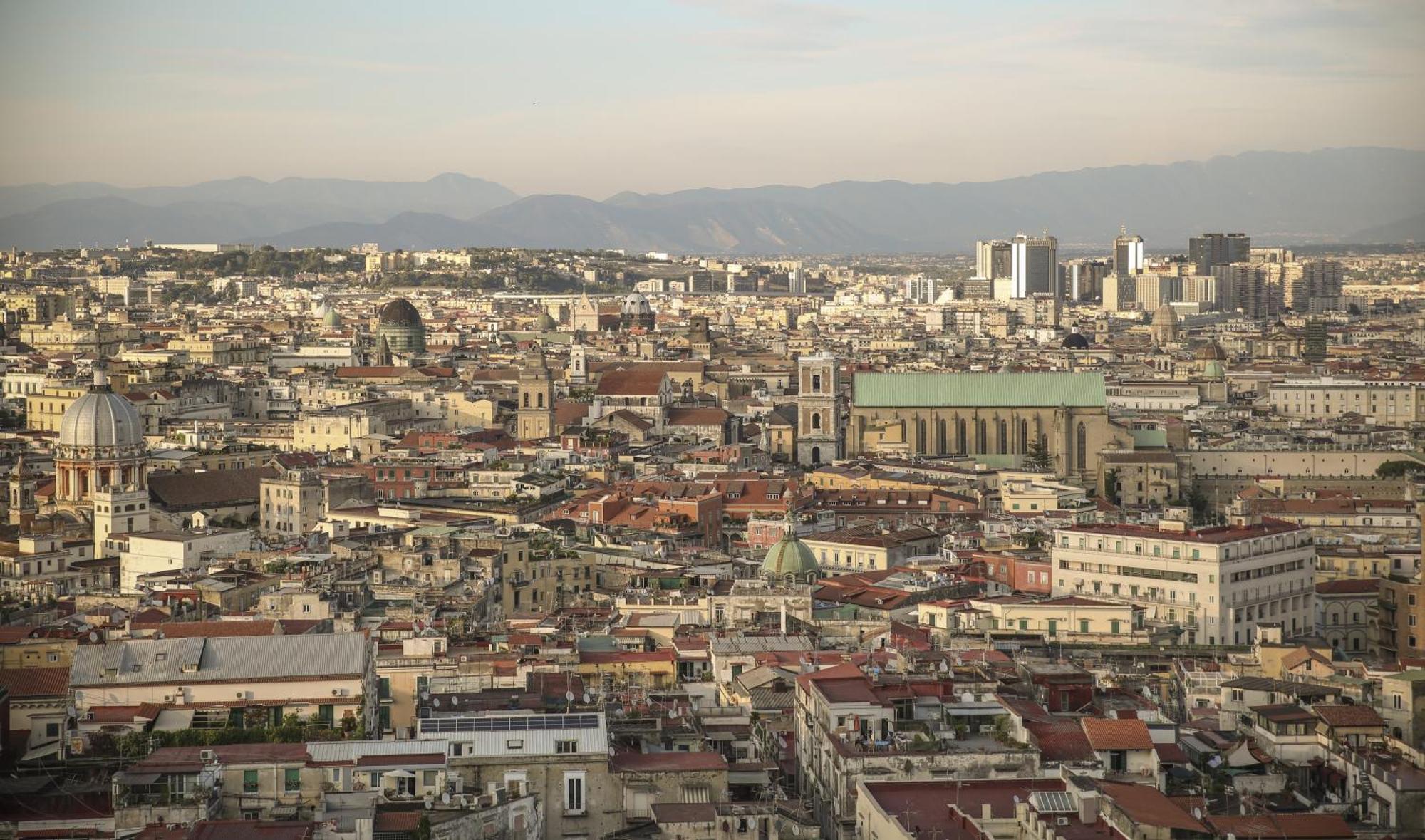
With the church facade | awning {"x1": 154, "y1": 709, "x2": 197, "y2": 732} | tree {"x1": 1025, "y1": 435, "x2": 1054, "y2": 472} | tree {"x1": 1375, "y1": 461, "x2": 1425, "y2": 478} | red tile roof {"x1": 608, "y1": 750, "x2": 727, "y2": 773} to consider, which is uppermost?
awning {"x1": 154, "y1": 709, "x2": 197, "y2": 732}

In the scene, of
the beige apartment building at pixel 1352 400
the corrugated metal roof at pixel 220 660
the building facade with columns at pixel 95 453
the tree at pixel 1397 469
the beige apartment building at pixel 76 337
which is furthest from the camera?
the beige apartment building at pixel 76 337

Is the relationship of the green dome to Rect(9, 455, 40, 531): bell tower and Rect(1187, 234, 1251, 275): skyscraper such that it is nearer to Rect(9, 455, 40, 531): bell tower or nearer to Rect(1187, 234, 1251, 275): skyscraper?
Rect(9, 455, 40, 531): bell tower

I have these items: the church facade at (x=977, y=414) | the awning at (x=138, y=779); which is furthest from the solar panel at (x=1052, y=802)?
the church facade at (x=977, y=414)

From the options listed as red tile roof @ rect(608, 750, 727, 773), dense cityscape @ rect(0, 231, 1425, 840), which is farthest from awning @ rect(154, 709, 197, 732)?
red tile roof @ rect(608, 750, 727, 773)

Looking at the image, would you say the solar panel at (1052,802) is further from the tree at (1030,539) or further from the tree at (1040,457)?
the tree at (1040,457)

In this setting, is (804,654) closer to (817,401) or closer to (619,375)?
(817,401)

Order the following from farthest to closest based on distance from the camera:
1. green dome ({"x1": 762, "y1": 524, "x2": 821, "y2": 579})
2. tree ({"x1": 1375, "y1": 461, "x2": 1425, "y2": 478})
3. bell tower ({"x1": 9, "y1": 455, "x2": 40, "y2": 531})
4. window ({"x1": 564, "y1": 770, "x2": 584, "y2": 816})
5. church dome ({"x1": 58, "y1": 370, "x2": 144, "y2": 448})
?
tree ({"x1": 1375, "y1": 461, "x2": 1425, "y2": 478}) < church dome ({"x1": 58, "y1": 370, "x2": 144, "y2": 448}) < bell tower ({"x1": 9, "y1": 455, "x2": 40, "y2": 531}) < green dome ({"x1": 762, "y1": 524, "x2": 821, "y2": 579}) < window ({"x1": 564, "y1": 770, "x2": 584, "y2": 816})

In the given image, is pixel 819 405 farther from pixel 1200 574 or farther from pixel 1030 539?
pixel 1200 574

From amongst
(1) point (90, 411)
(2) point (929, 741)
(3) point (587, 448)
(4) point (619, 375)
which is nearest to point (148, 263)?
(4) point (619, 375)
